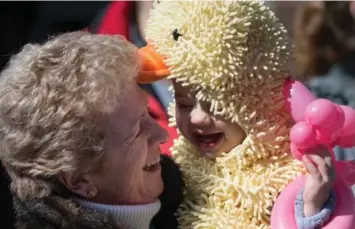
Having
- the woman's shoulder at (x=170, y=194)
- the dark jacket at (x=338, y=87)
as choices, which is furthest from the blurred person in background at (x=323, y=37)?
the woman's shoulder at (x=170, y=194)

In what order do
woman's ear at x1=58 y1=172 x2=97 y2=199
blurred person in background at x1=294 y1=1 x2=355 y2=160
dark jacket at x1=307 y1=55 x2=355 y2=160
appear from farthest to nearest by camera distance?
blurred person in background at x1=294 y1=1 x2=355 y2=160, dark jacket at x1=307 y1=55 x2=355 y2=160, woman's ear at x1=58 y1=172 x2=97 y2=199

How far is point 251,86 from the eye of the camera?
113cm

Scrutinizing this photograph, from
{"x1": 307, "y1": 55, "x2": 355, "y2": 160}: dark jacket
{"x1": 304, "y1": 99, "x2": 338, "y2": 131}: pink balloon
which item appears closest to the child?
{"x1": 304, "y1": 99, "x2": 338, "y2": 131}: pink balloon

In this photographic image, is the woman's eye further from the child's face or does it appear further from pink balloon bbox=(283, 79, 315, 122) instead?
pink balloon bbox=(283, 79, 315, 122)

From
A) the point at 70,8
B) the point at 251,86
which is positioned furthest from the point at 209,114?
the point at 70,8

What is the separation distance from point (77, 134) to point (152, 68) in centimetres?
16

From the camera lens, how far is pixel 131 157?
1.16 metres

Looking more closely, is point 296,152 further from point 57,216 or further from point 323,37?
point 323,37

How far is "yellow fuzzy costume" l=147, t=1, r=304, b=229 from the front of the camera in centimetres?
111

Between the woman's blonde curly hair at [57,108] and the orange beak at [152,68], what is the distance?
0.8 inches

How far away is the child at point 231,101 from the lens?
1114 mm

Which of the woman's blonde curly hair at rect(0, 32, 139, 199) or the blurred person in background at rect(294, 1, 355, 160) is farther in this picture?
the blurred person in background at rect(294, 1, 355, 160)

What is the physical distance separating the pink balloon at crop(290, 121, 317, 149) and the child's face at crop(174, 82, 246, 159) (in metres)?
0.13

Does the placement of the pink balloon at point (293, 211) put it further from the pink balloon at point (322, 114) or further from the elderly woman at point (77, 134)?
the elderly woman at point (77, 134)
